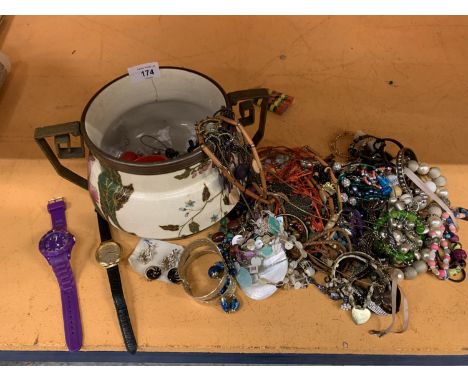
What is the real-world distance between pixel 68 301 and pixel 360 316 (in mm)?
419

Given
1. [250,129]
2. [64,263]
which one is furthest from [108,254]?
[250,129]

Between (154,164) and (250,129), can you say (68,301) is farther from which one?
(250,129)

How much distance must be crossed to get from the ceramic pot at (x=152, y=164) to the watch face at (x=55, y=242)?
0.09 metres

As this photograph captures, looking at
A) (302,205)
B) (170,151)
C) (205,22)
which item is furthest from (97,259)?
(205,22)

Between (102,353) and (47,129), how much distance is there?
1.02 feet

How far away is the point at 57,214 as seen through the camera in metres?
0.69

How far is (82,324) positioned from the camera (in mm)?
592

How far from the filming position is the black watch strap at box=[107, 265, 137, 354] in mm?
566

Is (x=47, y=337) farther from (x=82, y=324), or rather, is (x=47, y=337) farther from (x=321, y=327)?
(x=321, y=327)

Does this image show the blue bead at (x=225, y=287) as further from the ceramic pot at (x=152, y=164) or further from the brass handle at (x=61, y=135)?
the brass handle at (x=61, y=135)

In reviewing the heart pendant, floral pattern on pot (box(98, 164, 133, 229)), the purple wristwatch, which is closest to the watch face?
the purple wristwatch

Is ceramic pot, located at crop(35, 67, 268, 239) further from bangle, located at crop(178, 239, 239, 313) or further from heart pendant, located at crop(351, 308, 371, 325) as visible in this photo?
heart pendant, located at crop(351, 308, 371, 325)

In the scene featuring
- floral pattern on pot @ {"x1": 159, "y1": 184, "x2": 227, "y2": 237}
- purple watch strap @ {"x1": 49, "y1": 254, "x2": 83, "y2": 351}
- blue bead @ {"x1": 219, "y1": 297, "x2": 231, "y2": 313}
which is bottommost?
purple watch strap @ {"x1": 49, "y1": 254, "x2": 83, "y2": 351}

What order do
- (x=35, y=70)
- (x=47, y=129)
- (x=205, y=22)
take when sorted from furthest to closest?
(x=205, y=22)
(x=35, y=70)
(x=47, y=129)
